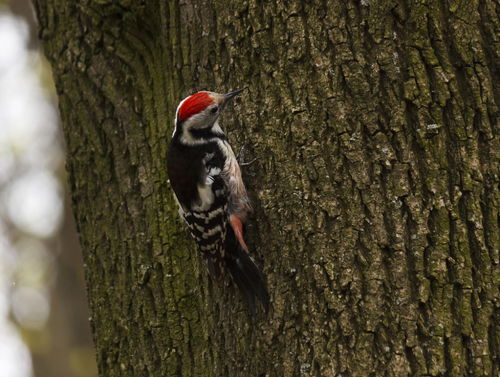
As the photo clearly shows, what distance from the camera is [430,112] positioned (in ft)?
8.77

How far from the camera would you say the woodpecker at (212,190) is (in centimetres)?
297

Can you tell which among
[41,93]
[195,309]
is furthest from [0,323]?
[195,309]

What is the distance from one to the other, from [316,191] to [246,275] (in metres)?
0.50

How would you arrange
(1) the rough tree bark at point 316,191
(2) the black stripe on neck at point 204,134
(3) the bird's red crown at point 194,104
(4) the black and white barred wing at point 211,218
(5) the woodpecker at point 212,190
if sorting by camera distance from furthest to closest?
(2) the black stripe on neck at point 204,134
(3) the bird's red crown at point 194,104
(4) the black and white barred wing at point 211,218
(5) the woodpecker at point 212,190
(1) the rough tree bark at point 316,191

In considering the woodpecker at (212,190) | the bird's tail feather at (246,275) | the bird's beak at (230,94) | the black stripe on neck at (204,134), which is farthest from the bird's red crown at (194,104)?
the bird's tail feather at (246,275)

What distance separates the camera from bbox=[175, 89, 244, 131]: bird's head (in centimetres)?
314

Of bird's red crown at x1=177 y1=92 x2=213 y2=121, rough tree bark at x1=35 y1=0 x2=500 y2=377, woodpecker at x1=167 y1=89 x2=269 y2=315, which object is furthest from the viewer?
bird's red crown at x1=177 y1=92 x2=213 y2=121

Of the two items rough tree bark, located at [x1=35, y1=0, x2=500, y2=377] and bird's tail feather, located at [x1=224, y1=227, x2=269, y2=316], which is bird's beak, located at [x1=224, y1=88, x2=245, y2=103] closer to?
rough tree bark, located at [x1=35, y1=0, x2=500, y2=377]

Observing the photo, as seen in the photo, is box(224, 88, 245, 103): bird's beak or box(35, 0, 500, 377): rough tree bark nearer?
box(35, 0, 500, 377): rough tree bark

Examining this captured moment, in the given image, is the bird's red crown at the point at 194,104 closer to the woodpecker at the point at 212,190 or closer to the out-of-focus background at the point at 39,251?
the woodpecker at the point at 212,190

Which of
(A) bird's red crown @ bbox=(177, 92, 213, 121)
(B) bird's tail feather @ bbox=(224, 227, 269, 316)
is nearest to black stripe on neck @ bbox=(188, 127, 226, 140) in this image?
(A) bird's red crown @ bbox=(177, 92, 213, 121)

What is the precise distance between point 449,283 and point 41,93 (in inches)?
337

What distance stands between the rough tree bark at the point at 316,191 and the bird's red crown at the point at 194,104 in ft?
0.16

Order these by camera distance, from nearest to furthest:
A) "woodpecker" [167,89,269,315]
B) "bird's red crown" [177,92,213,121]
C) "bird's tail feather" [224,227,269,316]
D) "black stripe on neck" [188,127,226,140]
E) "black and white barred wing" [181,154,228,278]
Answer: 1. "bird's tail feather" [224,227,269,316]
2. "woodpecker" [167,89,269,315]
3. "black and white barred wing" [181,154,228,278]
4. "bird's red crown" [177,92,213,121]
5. "black stripe on neck" [188,127,226,140]
